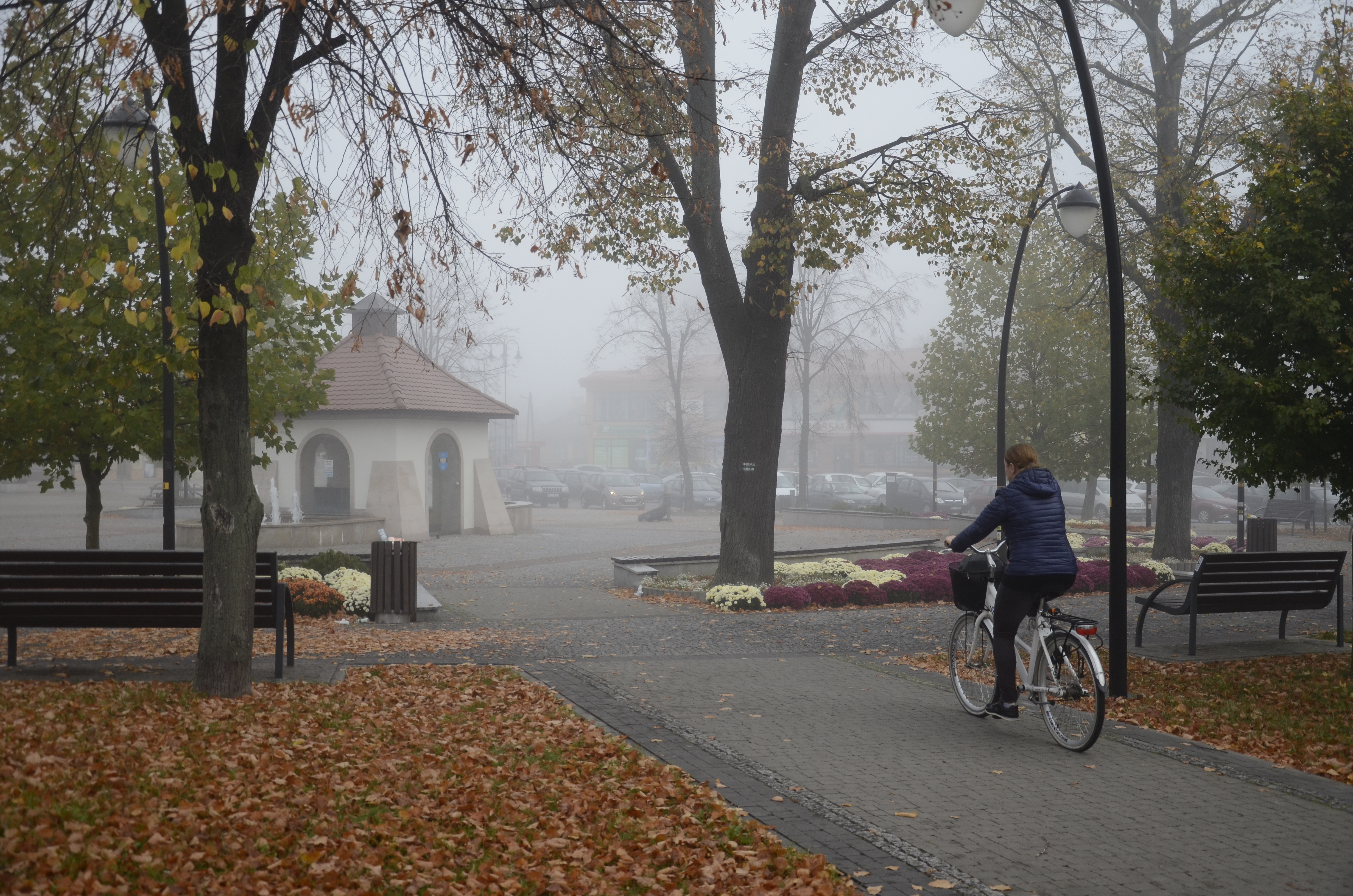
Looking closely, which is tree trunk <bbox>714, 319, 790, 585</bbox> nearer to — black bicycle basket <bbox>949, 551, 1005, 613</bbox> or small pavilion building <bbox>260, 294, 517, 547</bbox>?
black bicycle basket <bbox>949, 551, 1005, 613</bbox>

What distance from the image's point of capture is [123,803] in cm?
432

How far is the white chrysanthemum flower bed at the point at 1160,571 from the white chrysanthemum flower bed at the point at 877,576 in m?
3.73

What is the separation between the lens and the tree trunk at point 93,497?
13828 millimetres

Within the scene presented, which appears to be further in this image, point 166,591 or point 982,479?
point 982,479

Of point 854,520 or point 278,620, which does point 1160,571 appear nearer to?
point 278,620

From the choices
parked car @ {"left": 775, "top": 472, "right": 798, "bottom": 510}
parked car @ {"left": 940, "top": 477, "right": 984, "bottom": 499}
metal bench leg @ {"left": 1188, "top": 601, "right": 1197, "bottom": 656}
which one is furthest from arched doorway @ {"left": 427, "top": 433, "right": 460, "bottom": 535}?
metal bench leg @ {"left": 1188, "top": 601, "right": 1197, "bottom": 656}

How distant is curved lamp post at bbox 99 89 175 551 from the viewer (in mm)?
9477

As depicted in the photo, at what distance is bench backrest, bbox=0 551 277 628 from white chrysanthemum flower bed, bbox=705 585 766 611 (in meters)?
6.36

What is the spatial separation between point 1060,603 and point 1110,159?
11093 mm

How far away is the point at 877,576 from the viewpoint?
14.9 metres

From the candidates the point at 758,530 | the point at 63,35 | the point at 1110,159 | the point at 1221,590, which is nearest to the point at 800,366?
the point at 1110,159

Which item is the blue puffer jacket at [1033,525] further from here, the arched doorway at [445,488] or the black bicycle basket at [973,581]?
the arched doorway at [445,488]

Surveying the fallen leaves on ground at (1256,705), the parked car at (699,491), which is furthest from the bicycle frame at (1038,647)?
the parked car at (699,491)

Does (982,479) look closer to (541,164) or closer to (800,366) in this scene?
(800,366)
